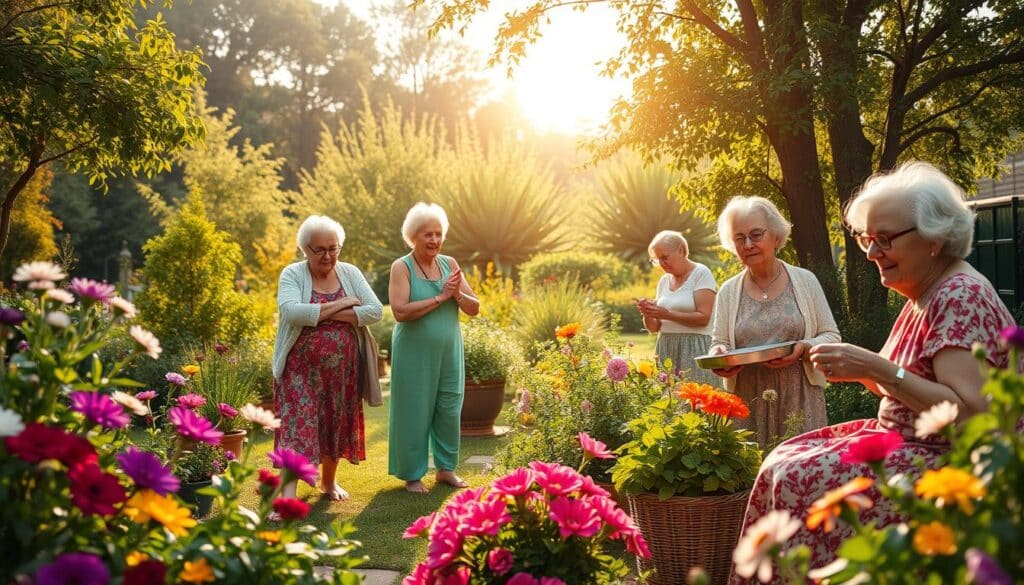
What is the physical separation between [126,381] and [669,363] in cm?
268

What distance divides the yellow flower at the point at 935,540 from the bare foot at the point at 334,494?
461cm

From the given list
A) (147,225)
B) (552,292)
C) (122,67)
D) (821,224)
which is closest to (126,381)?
(122,67)

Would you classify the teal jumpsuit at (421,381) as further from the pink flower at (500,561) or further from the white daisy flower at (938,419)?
the white daisy flower at (938,419)

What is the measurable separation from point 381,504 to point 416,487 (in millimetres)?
329

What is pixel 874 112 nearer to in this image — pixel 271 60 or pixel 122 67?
pixel 122 67

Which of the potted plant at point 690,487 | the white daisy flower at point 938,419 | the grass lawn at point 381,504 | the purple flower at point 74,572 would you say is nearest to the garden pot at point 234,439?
the grass lawn at point 381,504

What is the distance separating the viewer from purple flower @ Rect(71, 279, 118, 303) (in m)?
1.57

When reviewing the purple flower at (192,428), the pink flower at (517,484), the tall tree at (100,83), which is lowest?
the pink flower at (517,484)

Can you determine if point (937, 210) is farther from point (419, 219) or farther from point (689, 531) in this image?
point (419, 219)

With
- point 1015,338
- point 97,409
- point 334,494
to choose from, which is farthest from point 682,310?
point 97,409

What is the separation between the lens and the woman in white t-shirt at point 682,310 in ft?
17.6

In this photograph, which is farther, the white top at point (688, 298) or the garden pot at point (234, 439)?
the garden pot at point (234, 439)

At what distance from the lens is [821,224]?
8.06 metres

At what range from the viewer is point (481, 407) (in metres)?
7.75
